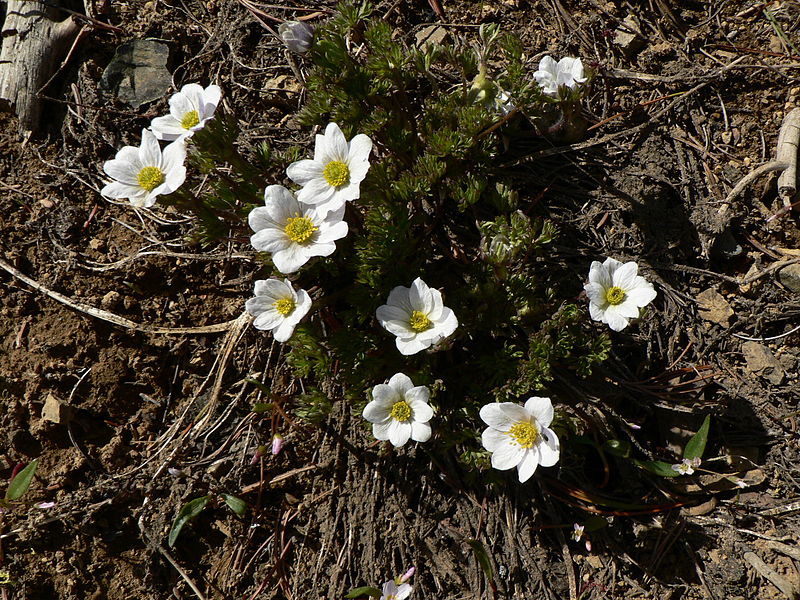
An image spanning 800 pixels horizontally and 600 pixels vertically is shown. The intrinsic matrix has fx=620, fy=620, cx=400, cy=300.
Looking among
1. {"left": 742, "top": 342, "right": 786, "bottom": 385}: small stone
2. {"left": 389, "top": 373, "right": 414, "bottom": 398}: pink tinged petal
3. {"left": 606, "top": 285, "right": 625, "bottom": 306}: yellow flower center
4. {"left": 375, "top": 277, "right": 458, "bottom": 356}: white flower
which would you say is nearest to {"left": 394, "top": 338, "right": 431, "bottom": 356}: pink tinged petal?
{"left": 375, "top": 277, "right": 458, "bottom": 356}: white flower

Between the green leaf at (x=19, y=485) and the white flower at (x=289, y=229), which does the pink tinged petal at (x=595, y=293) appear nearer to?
the white flower at (x=289, y=229)

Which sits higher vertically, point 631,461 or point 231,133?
point 231,133

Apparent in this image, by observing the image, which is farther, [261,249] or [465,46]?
[465,46]

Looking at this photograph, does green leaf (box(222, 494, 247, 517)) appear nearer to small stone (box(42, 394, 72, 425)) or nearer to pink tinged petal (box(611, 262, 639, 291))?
small stone (box(42, 394, 72, 425))

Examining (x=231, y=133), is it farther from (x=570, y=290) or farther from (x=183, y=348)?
(x=570, y=290)

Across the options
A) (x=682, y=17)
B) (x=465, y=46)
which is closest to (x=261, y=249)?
(x=465, y=46)

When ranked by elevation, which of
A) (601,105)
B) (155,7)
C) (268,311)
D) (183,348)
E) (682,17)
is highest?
(155,7)

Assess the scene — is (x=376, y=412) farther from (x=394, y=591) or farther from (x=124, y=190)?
(x=124, y=190)

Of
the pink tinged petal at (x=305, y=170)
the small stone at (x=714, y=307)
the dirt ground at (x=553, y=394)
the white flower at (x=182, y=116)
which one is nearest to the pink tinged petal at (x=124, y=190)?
the white flower at (x=182, y=116)
